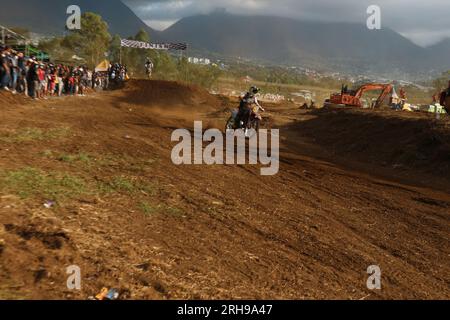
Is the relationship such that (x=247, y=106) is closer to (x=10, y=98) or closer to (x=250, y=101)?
(x=250, y=101)

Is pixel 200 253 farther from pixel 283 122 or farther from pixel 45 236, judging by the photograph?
pixel 283 122

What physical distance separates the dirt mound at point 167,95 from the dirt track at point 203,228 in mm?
19741

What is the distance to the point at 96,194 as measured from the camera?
6.60 meters

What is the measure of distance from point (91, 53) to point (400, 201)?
201ft

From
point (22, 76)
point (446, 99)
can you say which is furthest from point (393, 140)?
point (22, 76)

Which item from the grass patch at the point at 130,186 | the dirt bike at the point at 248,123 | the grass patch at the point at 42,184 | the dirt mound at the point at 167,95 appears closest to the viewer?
the grass patch at the point at 42,184

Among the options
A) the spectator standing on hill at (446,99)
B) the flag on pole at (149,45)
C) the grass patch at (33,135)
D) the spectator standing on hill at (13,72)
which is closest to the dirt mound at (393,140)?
the spectator standing on hill at (446,99)

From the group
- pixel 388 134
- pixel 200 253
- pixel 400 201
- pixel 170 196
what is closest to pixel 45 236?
pixel 200 253

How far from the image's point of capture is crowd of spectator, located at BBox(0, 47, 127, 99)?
693 inches

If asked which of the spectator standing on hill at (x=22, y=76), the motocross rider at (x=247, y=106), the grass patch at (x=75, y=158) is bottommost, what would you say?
the grass patch at (x=75, y=158)

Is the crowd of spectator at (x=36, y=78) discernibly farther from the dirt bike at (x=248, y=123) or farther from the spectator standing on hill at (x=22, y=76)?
the dirt bike at (x=248, y=123)

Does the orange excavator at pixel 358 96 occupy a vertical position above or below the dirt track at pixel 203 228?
above

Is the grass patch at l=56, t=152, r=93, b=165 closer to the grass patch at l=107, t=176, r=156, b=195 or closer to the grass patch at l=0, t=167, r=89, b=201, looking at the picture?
the grass patch at l=0, t=167, r=89, b=201

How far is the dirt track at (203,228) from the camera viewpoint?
4.38 m
